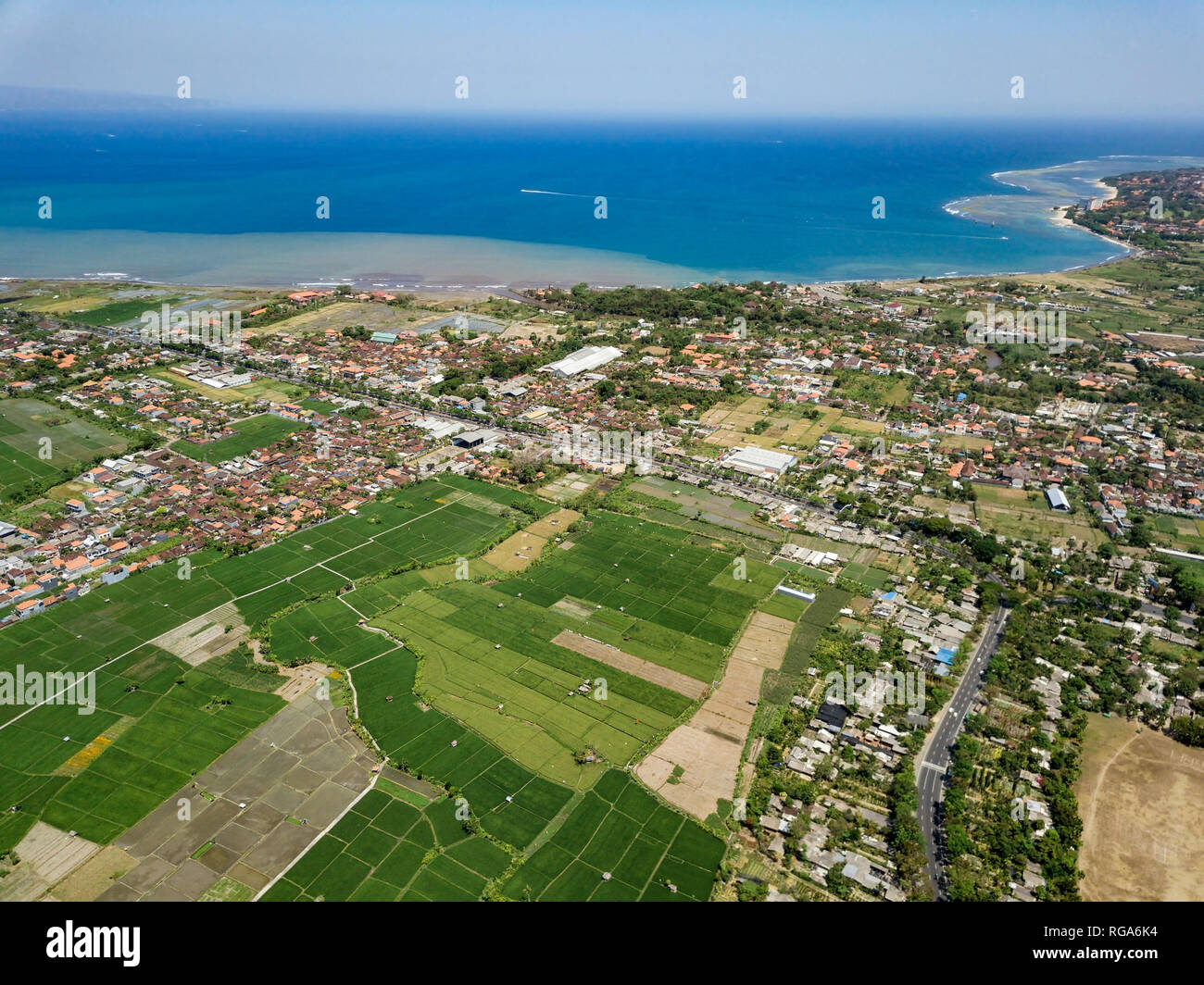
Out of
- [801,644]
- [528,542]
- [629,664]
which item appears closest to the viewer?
[629,664]

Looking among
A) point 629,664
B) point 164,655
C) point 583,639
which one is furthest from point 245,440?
point 629,664

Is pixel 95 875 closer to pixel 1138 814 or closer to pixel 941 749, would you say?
pixel 941 749

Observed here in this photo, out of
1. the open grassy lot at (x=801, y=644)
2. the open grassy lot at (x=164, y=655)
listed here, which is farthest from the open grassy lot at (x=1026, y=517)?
the open grassy lot at (x=164, y=655)

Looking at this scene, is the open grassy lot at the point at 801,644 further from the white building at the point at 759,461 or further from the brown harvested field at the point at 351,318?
the brown harvested field at the point at 351,318

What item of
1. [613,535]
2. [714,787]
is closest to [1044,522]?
[613,535]
